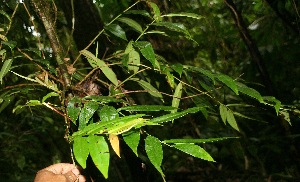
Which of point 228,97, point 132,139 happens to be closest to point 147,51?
point 132,139

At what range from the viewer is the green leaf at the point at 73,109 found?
0.76 meters

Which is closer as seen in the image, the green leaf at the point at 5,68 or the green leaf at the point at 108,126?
the green leaf at the point at 108,126

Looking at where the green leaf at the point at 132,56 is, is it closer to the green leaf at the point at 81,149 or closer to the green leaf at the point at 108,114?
the green leaf at the point at 108,114

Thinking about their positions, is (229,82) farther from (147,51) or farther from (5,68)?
(5,68)

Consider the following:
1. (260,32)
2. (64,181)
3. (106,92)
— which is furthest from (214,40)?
(64,181)

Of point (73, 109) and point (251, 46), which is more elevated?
point (73, 109)

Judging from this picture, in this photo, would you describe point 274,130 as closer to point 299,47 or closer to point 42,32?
point 299,47

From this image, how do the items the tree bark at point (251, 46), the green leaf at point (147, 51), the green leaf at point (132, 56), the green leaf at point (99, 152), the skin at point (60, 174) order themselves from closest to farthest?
the green leaf at point (99, 152) → the skin at point (60, 174) → the green leaf at point (147, 51) → the green leaf at point (132, 56) → the tree bark at point (251, 46)

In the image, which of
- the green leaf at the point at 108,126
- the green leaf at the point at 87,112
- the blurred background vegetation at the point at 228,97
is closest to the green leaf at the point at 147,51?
the green leaf at the point at 87,112

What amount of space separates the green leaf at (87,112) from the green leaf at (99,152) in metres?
0.16

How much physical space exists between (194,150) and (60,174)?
30 centimetres

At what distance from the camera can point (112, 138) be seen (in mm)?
596

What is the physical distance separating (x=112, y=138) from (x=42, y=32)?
1582 mm

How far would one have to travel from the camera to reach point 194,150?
2.10ft
